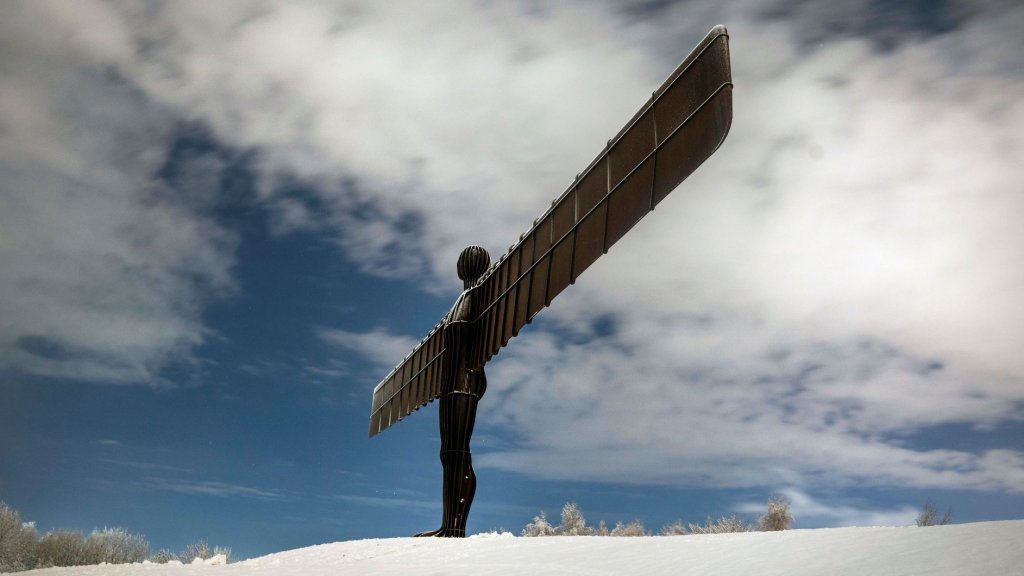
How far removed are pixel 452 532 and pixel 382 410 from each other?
4.87 m

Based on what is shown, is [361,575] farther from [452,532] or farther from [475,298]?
[475,298]

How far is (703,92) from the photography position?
8266 mm

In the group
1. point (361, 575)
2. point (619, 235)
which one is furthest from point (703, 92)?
point (361, 575)

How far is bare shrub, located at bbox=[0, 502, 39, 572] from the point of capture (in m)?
23.2

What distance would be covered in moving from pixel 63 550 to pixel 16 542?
1390mm

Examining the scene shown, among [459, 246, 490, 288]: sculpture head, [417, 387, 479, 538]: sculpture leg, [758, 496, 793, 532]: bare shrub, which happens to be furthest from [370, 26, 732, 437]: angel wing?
[758, 496, 793, 532]: bare shrub

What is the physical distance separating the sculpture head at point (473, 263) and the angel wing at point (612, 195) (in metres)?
0.40

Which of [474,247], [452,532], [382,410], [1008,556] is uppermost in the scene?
[474,247]

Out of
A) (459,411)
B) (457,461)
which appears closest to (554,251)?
(459,411)

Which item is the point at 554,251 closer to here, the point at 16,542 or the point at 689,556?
the point at 689,556

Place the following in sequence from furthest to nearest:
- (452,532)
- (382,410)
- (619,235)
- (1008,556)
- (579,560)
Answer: (382,410) → (452,532) → (619,235) → (579,560) → (1008,556)

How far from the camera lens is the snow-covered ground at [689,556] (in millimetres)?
5008

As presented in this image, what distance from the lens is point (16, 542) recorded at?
940 inches

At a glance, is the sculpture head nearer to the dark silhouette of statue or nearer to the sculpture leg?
the dark silhouette of statue
